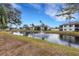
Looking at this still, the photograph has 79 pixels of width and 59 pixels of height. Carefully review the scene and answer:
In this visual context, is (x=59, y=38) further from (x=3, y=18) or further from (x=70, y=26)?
(x=3, y=18)

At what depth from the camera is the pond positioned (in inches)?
84.5

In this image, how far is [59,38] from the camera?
7.14 feet

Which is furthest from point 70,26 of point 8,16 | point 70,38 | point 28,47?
point 8,16

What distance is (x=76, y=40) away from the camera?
2.15 m

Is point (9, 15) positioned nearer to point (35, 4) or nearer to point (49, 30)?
point (35, 4)

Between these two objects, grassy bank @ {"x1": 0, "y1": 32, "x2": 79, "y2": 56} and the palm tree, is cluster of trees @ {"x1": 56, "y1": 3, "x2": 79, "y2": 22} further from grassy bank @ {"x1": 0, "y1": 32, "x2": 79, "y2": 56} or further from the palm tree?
the palm tree

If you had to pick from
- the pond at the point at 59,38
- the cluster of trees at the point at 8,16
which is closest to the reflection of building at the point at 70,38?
the pond at the point at 59,38

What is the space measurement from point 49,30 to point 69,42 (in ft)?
0.79

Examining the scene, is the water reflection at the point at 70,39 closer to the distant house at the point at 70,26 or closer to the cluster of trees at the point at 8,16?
the distant house at the point at 70,26

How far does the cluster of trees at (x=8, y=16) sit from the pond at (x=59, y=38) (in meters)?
0.17

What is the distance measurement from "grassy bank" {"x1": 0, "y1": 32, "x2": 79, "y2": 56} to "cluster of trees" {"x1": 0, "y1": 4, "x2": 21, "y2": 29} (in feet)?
0.34

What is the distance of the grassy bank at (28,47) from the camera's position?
2.10m

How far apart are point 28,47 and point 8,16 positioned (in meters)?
0.39

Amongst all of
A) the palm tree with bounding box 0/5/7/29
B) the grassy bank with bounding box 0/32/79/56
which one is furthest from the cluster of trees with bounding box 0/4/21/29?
the grassy bank with bounding box 0/32/79/56
